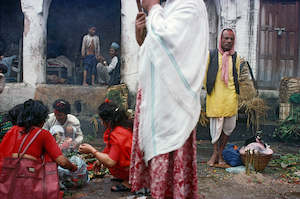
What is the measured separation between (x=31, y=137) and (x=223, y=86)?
300 cm

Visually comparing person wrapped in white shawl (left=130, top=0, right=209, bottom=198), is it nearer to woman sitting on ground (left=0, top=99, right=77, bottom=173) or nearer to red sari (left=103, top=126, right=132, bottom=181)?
red sari (left=103, top=126, right=132, bottom=181)

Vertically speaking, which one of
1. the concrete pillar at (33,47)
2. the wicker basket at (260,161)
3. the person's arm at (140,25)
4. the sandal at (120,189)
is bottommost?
the sandal at (120,189)

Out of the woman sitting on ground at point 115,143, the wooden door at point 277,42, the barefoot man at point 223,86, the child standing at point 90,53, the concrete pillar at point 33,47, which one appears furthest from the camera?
the child standing at point 90,53

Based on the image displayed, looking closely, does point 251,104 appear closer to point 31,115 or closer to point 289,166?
point 289,166

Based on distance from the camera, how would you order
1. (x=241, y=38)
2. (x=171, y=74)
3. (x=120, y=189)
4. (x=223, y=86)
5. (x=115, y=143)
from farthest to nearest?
(x=241, y=38) < (x=223, y=86) < (x=120, y=189) < (x=115, y=143) < (x=171, y=74)

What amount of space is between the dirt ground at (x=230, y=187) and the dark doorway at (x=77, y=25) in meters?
7.37

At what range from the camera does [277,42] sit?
7.64m

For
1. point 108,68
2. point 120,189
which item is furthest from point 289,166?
point 108,68

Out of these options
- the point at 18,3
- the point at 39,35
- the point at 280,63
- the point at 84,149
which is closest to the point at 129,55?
the point at 39,35

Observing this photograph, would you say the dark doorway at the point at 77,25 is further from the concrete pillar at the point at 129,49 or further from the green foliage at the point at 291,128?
the green foliage at the point at 291,128

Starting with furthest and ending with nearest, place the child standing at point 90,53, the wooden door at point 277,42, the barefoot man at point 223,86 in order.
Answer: the child standing at point 90,53 < the wooden door at point 277,42 < the barefoot man at point 223,86

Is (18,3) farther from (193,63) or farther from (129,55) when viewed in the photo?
(193,63)

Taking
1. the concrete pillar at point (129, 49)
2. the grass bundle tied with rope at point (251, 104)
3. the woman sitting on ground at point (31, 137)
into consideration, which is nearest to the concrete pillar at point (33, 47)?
the concrete pillar at point (129, 49)

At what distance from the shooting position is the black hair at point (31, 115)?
2665 millimetres
